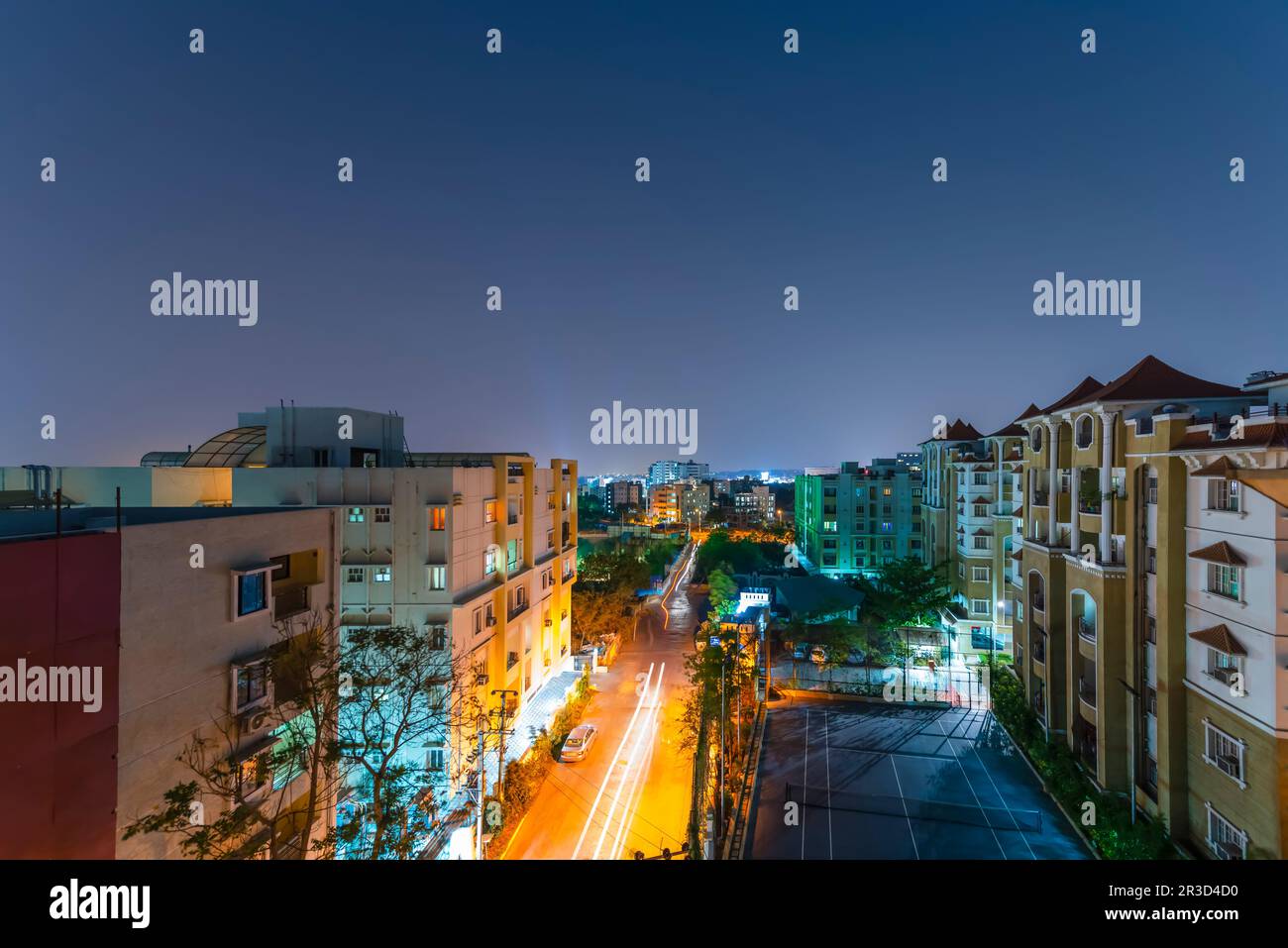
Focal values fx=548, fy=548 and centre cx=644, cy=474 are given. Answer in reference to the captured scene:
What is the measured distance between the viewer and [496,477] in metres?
14.5

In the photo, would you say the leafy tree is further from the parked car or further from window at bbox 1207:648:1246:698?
window at bbox 1207:648:1246:698

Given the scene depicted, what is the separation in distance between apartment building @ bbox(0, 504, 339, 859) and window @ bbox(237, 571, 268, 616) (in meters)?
0.01

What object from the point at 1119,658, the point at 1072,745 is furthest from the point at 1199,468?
the point at 1072,745

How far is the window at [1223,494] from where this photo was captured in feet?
26.9

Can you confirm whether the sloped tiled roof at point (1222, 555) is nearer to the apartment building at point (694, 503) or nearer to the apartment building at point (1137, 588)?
the apartment building at point (1137, 588)

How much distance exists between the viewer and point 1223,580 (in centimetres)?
844

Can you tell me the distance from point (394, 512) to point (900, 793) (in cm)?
1207

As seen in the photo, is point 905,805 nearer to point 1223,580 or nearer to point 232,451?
point 1223,580

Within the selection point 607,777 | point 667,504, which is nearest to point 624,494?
point 667,504

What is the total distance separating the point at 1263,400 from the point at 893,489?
22.2 meters

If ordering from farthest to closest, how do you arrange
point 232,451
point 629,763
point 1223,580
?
point 232,451 < point 629,763 < point 1223,580

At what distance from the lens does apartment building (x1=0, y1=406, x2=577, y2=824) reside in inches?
456

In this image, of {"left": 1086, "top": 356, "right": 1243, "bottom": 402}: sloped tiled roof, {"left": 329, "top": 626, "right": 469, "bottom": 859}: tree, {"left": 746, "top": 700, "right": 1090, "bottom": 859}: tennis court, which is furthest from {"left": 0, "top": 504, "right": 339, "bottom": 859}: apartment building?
{"left": 1086, "top": 356, "right": 1243, "bottom": 402}: sloped tiled roof
